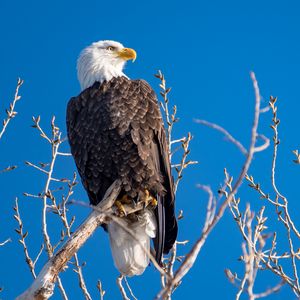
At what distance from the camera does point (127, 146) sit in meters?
4.89

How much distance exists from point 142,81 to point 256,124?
3.03m

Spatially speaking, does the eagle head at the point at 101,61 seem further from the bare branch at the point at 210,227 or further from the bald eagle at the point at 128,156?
the bare branch at the point at 210,227

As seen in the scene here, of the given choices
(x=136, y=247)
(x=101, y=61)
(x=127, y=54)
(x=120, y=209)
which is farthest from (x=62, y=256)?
(x=127, y=54)

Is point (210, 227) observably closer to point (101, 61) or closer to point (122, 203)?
point (122, 203)

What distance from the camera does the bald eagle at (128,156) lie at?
4.89 meters

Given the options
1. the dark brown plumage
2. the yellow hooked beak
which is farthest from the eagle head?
the dark brown plumage

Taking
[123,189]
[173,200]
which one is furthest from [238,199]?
[123,189]

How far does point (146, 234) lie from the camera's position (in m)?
5.13

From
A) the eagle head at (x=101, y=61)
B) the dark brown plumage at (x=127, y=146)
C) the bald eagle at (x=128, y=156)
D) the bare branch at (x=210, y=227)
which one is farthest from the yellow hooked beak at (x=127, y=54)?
the bare branch at (x=210, y=227)

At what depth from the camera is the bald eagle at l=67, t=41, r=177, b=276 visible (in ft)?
16.1

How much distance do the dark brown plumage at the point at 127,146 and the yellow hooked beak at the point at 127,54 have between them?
71cm

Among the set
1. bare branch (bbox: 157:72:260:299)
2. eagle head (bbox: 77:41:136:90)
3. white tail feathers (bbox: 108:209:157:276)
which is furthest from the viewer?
eagle head (bbox: 77:41:136:90)

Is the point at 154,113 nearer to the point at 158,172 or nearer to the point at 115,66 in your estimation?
the point at 158,172

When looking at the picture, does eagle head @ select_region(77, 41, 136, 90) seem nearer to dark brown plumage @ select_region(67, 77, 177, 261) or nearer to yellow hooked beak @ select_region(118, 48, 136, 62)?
yellow hooked beak @ select_region(118, 48, 136, 62)
